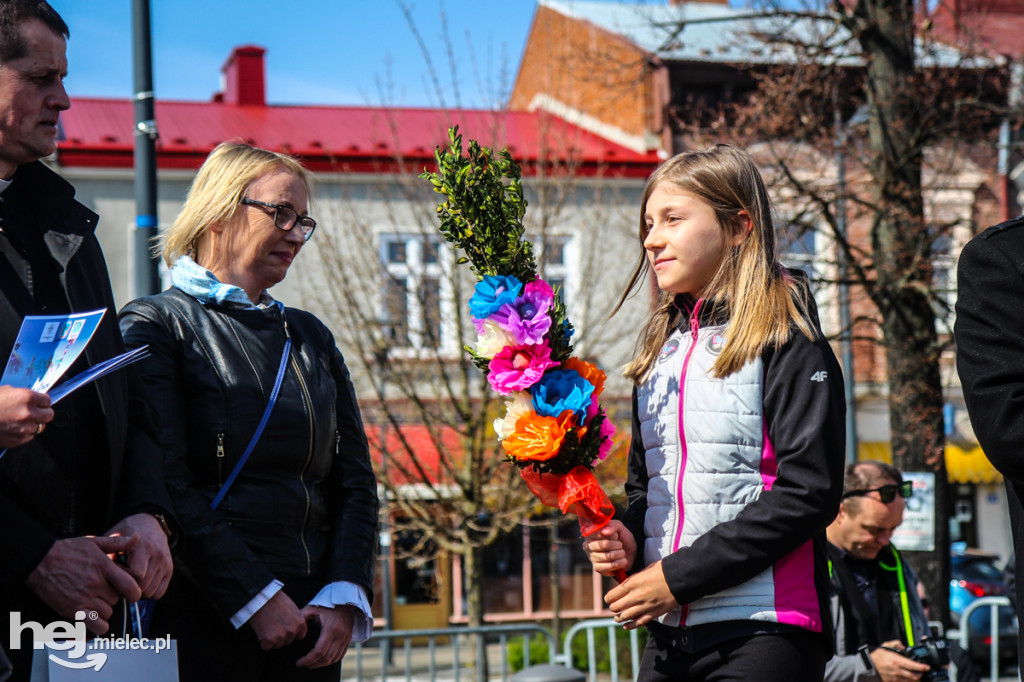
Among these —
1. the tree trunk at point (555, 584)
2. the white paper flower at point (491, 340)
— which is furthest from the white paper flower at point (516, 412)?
the tree trunk at point (555, 584)

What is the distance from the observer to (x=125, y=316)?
10.4 ft

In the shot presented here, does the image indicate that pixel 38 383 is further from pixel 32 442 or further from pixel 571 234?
pixel 571 234

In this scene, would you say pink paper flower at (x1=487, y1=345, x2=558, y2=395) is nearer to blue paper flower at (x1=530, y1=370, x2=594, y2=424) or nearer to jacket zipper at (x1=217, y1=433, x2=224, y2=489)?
blue paper flower at (x1=530, y1=370, x2=594, y2=424)

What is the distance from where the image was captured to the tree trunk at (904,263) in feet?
28.6

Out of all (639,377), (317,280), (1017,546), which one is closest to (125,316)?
(639,377)

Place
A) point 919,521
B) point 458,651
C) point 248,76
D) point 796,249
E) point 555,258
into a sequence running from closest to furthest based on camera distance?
point 919,521 → point 458,651 → point 555,258 → point 796,249 → point 248,76

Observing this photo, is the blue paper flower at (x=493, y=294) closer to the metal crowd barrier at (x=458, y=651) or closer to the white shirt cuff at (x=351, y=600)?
the white shirt cuff at (x=351, y=600)

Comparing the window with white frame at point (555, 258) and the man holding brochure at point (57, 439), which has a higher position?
the window with white frame at point (555, 258)

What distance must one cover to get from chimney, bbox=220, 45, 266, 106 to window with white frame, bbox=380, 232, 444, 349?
10.2 m

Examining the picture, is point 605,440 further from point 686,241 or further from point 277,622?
point 277,622

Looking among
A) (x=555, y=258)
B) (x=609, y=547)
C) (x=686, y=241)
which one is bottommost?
(x=609, y=547)

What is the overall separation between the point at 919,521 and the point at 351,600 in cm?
629

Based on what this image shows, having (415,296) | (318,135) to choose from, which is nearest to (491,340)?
(415,296)

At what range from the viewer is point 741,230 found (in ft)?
9.68
